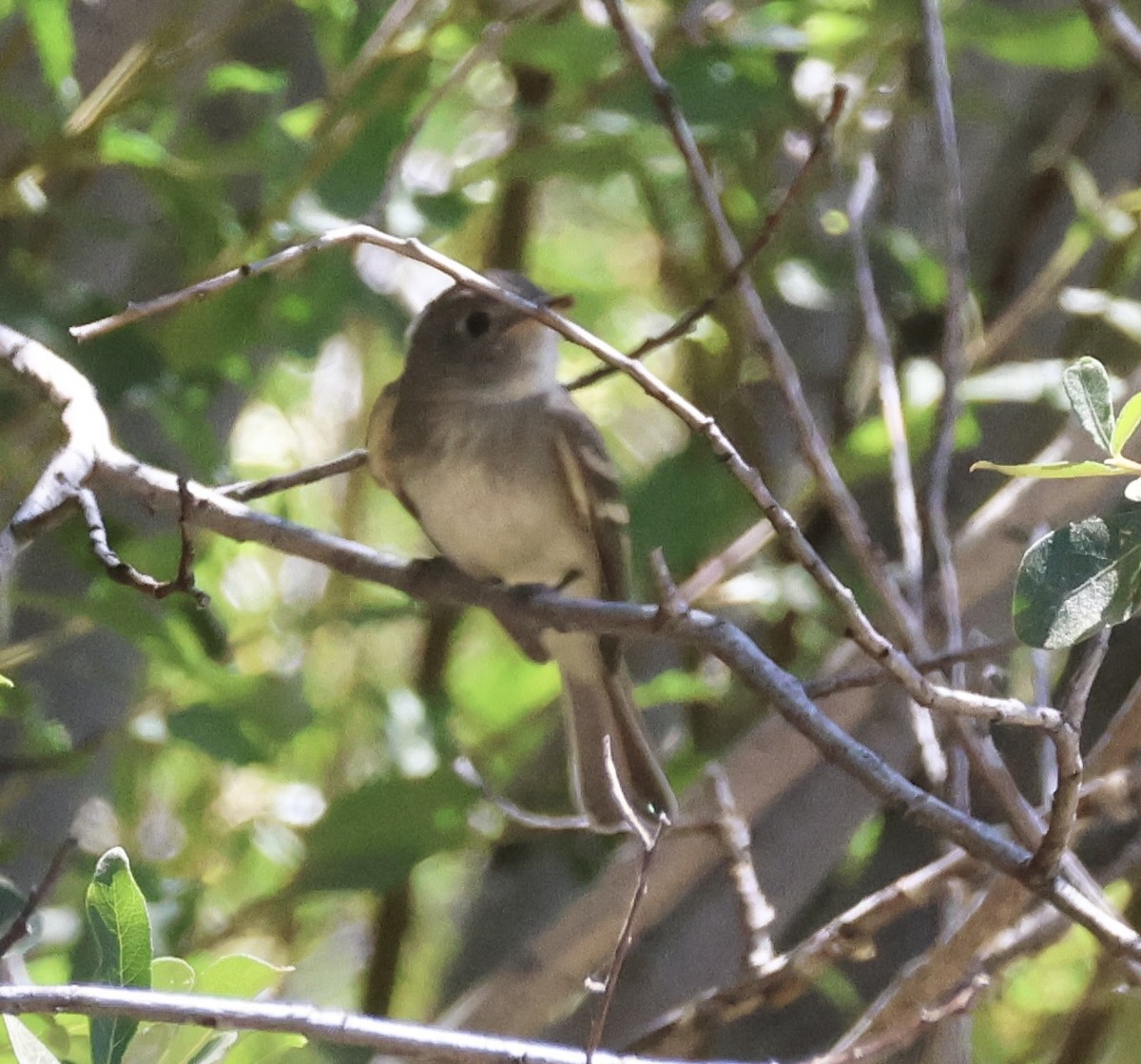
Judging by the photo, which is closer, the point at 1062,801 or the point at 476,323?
the point at 1062,801

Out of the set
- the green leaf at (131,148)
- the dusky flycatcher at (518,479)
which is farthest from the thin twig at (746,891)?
the green leaf at (131,148)

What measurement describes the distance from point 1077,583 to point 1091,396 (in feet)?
0.46

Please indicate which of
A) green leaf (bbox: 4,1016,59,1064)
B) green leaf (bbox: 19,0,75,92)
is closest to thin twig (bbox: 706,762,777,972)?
green leaf (bbox: 4,1016,59,1064)

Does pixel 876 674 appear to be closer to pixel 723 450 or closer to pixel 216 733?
pixel 723 450

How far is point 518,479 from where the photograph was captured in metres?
2.51

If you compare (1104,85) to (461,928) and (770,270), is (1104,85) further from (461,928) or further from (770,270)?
(461,928)

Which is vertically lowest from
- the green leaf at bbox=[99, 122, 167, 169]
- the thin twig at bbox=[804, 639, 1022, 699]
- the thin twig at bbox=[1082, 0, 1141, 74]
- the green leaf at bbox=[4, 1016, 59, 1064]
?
the thin twig at bbox=[804, 639, 1022, 699]

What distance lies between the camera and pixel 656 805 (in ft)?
7.61

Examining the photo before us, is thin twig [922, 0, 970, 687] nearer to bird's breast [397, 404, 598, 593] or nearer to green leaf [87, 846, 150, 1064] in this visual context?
bird's breast [397, 404, 598, 593]

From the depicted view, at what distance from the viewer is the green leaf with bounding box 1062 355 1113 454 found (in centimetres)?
110

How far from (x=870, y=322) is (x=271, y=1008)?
4.35 ft

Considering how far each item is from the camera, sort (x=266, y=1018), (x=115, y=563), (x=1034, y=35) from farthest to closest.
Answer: (x=1034, y=35) < (x=115, y=563) < (x=266, y=1018)

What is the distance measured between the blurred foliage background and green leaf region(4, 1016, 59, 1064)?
0.68 ft

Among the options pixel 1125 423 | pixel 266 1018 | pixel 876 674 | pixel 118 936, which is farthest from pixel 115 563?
pixel 1125 423
